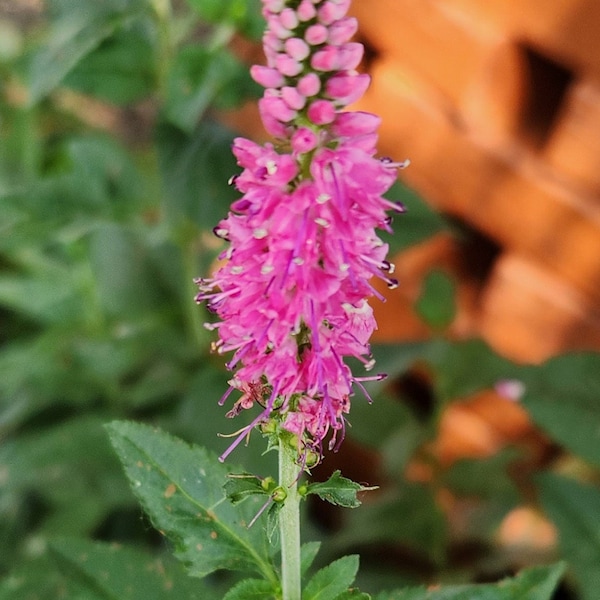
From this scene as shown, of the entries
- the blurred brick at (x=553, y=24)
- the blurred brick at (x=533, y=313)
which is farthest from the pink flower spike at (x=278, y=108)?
the blurred brick at (x=533, y=313)

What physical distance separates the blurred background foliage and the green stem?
0.13 meters

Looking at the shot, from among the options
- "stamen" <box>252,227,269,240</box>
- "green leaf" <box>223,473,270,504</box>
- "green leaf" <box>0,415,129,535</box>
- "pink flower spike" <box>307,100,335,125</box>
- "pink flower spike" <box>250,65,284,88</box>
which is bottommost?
"green leaf" <box>0,415,129,535</box>

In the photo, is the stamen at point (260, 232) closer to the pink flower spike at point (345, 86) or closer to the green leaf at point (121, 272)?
the pink flower spike at point (345, 86)

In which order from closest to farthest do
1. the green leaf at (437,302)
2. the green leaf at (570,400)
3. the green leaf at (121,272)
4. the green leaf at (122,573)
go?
the green leaf at (122,573) → the green leaf at (570,400) → the green leaf at (437,302) → the green leaf at (121,272)

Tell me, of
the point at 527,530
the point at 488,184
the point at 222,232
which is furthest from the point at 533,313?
the point at 222,232

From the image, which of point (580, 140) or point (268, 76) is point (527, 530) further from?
point (268, 76)

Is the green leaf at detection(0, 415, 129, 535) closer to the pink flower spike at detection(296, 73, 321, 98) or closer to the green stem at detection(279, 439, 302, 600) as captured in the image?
the green stem at detection(279, 439, 302, 600)

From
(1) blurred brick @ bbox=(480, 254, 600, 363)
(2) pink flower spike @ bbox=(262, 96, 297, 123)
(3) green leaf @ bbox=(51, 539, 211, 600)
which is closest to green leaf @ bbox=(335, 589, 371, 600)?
(3) green leaf @ bbox=(51, 539, 211, 600)

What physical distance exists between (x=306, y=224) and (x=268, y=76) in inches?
2.6

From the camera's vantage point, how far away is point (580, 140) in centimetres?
87

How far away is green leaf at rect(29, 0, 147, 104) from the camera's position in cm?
66

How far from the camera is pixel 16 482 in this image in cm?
83

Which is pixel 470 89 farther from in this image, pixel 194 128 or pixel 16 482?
pixel 16 482

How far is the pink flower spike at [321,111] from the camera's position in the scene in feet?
1.04
